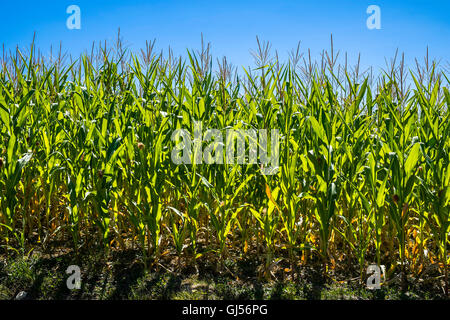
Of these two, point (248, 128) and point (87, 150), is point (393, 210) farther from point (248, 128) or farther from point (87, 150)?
point (87, 150)

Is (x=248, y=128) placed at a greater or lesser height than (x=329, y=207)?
greater

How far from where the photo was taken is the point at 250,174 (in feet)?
8.71

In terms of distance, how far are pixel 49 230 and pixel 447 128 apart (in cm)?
310

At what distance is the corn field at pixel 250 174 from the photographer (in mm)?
2393

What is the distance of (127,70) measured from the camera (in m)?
3.25

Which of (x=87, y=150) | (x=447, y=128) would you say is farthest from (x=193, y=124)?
(x=447, y=128)

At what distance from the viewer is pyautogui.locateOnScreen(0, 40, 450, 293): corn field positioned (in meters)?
2.39

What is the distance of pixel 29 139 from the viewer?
304 centimetres
